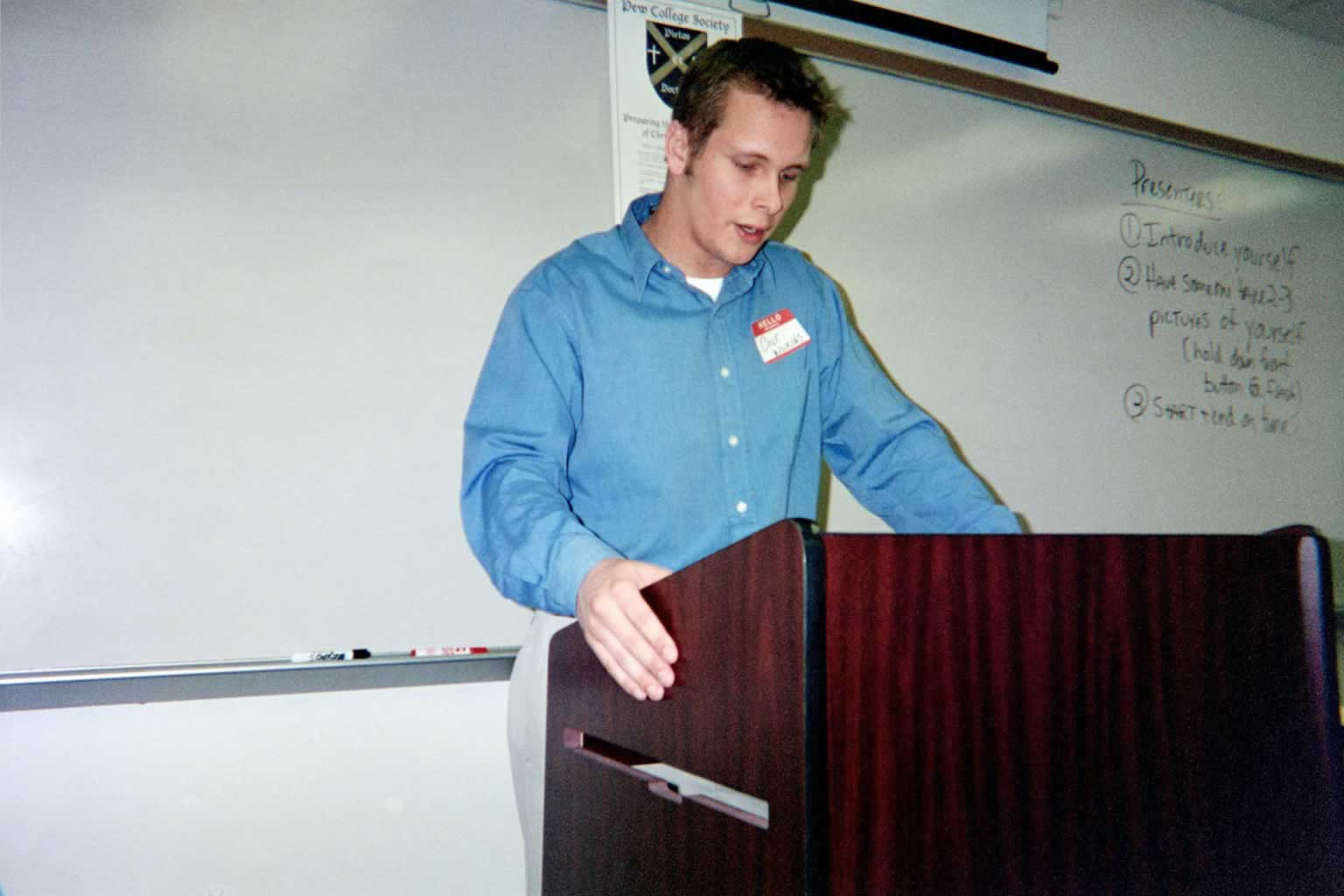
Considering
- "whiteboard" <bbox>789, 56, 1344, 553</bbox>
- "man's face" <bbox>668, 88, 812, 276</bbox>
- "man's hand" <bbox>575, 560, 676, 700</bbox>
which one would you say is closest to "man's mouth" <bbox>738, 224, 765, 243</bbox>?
"man's face" <bbox>668, 88, 812, 276</bbox>

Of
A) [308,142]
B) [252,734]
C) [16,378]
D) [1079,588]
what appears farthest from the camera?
[308,142]

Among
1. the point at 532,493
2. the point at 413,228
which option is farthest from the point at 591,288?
the point at 413,228

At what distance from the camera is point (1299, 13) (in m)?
2.88

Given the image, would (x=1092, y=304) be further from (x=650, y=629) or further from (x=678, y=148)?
(x=650, y=629)

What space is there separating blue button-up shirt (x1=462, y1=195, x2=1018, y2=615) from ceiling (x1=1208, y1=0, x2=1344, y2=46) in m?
2.43

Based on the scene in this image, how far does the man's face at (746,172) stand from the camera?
1.29m

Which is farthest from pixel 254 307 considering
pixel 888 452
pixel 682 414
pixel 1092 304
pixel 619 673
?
pixel 1092 304

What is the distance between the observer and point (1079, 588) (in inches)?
22.7

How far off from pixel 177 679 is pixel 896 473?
127cm

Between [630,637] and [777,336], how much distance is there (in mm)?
853

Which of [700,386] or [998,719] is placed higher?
[700,386]

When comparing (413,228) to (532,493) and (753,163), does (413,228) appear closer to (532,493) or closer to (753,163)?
(753,163)

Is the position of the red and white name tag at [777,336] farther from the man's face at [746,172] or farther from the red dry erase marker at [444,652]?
the red dry erase marker at [444,652]

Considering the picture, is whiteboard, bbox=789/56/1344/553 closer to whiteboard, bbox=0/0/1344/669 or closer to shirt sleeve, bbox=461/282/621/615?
whiteboard, bbox=0/0/1344/669
